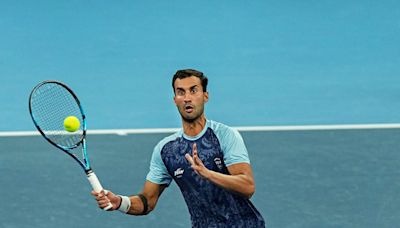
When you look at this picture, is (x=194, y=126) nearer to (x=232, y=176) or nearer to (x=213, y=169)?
(x=213, y=169)

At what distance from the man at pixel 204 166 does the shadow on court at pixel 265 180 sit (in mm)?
2383

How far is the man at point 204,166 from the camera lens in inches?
246

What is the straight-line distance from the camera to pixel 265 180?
977 cm

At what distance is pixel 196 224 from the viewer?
6.54 metres

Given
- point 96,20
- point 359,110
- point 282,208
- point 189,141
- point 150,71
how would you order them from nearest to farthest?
point 189,141 → point 282,208 → point 359,110 → point 150,71 → point 96,20

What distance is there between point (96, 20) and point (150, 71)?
66.3 inches

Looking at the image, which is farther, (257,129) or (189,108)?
(257,129)

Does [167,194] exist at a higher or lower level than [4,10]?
lower

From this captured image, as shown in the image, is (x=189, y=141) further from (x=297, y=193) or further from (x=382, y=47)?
(x=382, y=47)

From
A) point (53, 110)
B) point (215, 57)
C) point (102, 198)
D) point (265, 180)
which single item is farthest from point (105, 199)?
point (215, 57)

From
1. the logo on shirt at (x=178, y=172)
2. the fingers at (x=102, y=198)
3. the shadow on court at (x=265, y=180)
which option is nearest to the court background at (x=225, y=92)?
the shadow on court at (x=265, y=180)

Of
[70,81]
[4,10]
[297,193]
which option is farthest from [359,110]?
[4,10]

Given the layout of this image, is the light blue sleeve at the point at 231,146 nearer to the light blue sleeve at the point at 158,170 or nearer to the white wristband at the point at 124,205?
the light blue sleeve at the point at 158,170

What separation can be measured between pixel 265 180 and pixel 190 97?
3.71 meters
